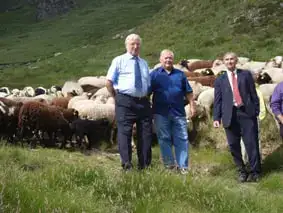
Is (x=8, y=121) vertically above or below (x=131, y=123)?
below

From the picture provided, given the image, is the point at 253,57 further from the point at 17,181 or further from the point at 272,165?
the point at 17,181

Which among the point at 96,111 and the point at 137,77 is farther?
the point at 96,111

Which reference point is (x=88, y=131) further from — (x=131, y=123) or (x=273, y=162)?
(x=273, y=162)

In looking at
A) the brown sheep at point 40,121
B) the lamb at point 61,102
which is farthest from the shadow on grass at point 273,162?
the lamb at point 61,102

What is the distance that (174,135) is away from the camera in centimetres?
1037

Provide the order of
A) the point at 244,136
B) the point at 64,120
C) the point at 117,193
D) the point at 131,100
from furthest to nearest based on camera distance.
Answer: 1. the point at 64,120
2. the point at 244,136
3. the point at 131,100
4. the point at 117,193

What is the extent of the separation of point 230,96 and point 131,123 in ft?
6.73

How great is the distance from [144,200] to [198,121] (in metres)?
7.83

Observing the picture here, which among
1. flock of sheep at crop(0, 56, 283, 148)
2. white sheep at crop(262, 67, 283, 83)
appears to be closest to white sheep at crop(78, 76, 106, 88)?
flock of sheep at crop(0, 56, 283, 148)

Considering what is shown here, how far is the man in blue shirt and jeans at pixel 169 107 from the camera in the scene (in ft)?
33.4

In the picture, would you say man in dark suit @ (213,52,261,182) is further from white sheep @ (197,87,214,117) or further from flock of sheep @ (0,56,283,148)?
white sheep @ (197,87,214,117)

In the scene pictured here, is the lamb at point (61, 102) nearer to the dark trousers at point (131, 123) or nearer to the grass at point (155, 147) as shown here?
the grass at point (155, 147)

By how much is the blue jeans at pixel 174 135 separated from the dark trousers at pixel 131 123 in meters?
0.53

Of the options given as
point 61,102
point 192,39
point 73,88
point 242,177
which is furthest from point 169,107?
point 192,39
